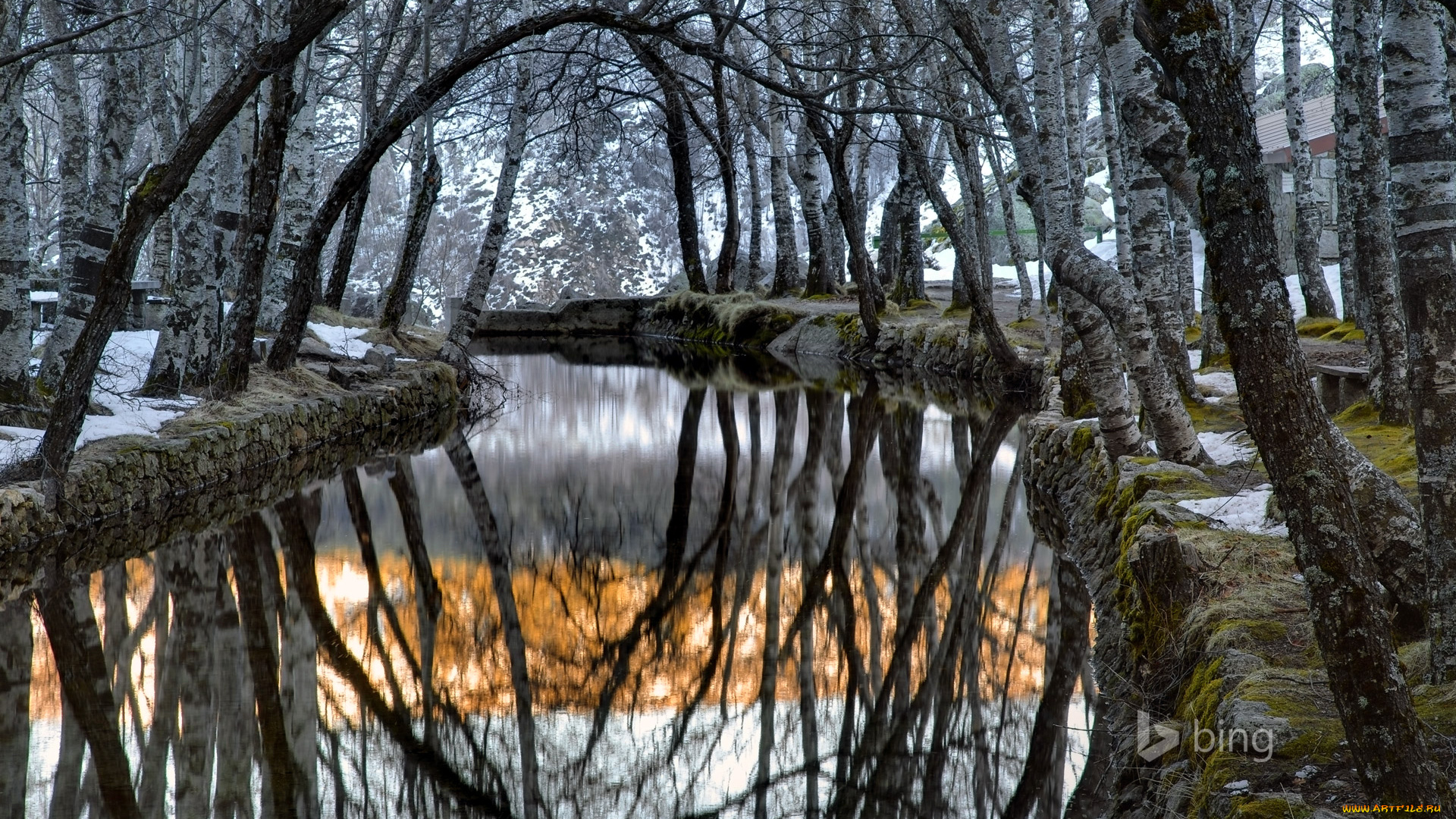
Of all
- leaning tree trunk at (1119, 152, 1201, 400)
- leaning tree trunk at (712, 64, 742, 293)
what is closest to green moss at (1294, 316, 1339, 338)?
leaning tree trunk at (1119, 152, 1201, 400)

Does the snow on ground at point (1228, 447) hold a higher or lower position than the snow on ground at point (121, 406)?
lower

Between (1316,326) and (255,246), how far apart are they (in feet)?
39.1

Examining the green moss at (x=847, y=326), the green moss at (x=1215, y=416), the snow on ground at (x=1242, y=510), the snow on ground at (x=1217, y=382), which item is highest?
the green moss at (x=847, y=326)

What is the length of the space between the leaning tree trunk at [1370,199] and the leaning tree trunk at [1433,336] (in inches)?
117

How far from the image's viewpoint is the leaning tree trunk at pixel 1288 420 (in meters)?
2.70

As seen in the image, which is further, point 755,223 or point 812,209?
point 755,223

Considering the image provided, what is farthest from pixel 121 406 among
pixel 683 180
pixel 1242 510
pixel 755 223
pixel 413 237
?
pixel 755 223

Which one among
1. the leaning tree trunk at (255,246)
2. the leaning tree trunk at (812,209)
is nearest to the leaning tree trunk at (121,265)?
the leaning tree trunk at (255,246)

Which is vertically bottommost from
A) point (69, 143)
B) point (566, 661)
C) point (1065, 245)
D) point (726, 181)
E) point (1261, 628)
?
point (566, 661)

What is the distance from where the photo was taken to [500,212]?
49.6ft

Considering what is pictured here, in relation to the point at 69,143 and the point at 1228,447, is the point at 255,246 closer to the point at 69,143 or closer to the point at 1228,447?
the point at 69,143

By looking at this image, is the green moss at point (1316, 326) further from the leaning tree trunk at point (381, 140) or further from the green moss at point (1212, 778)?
the green moss at point (1212, 778)

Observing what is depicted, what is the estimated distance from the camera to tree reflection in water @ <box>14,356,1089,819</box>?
4.51 meters

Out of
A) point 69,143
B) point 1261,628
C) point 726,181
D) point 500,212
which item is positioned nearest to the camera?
point 1261,628
